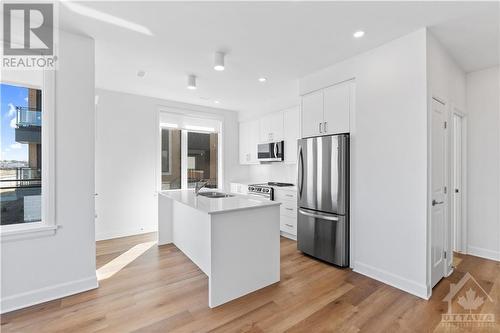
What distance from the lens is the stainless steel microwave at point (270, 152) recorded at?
4793mm

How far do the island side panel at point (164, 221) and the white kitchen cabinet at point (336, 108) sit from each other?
2.78 metres

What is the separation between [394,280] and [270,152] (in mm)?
3072

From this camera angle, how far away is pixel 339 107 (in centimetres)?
314

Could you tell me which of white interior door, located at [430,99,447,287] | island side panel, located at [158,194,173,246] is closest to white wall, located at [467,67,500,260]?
white interior door, located at [430,99,447,287]

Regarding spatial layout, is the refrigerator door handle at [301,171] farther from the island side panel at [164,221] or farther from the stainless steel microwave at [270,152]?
the island side panel at [164,221]

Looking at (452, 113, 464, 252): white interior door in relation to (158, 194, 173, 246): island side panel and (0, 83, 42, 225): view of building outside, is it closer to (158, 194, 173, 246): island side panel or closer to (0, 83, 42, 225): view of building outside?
(158, 194, 173, 246): island side panel

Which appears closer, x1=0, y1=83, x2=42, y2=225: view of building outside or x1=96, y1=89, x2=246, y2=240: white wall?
x1=0, y1=83, x2=42, y2=225: view of building outside

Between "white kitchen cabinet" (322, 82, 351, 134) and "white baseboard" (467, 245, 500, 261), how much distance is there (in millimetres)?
2616

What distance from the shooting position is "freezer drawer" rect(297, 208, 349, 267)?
2998 mm

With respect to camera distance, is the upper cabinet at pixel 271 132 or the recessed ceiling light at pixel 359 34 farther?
the upper cabinet at pixel 271 132

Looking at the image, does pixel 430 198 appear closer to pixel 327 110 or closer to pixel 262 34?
pixel 327 110

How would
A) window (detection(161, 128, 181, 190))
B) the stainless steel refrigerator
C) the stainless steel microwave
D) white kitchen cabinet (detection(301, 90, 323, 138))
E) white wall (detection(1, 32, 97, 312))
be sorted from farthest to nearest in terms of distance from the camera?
window (detection(161, 128, 181, 190)) → the stainless steel microwave → white kitchen cabinet (detection(301, 90, 323, 138)) → the stainless steel refrigerator → white wall (detection(1, 32, 97, 312))

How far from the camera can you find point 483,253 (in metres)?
3.35

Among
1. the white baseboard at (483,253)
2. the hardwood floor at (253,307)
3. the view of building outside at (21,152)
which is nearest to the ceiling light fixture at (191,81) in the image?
the view of building outside at (21,152)
